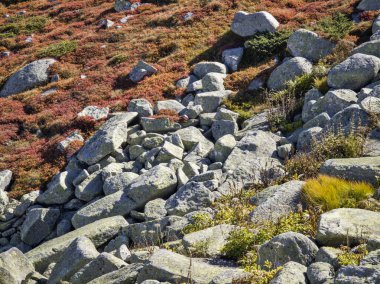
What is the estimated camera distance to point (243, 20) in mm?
28469

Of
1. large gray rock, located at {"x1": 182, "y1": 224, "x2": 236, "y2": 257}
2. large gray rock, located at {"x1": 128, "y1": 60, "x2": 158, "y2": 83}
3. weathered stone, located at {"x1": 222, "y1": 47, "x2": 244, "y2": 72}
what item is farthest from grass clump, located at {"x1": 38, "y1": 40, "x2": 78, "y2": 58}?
large gray rock, located at {"x1": 182, "y1": 224, "x2": 236, "y2": 257}

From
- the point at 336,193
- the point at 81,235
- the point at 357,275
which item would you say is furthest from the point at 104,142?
the point at 357,275

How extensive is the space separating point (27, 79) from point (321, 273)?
27088mm

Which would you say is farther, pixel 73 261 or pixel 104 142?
pixel 104 142

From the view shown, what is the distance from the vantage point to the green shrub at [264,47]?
2567 cm

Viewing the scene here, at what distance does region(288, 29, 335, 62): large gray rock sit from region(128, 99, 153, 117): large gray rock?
7.52 meters

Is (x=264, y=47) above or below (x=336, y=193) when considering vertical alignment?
below

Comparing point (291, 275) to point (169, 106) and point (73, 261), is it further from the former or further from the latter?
point (169, 106)

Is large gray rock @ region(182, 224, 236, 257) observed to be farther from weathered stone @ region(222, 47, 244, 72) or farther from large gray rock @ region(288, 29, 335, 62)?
weathered stone @ region(222, 47, 244, 72)

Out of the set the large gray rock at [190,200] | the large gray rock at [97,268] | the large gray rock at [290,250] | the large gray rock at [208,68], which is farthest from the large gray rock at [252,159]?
the large gray rock at [208,68]

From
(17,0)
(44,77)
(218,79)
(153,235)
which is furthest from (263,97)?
(17,0)

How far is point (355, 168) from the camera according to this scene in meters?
11.3

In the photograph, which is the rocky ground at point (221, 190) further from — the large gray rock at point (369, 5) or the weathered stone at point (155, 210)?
the large gray rock at point (369, 5)

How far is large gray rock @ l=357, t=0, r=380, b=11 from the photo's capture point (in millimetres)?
27081
